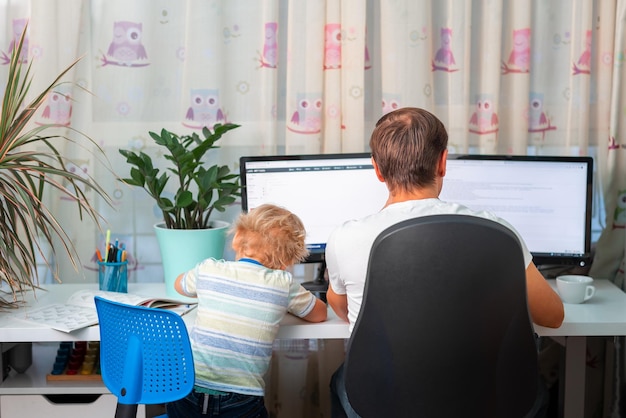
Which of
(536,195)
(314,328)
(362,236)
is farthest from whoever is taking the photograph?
(536,195)

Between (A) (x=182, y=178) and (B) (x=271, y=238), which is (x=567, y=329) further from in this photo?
(A) (x=182, y=178)

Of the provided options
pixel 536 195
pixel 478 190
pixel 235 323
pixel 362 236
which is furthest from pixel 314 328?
pixel 536 195

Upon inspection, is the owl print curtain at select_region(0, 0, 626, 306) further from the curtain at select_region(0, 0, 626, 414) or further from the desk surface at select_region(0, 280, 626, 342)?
the desk surface at select_region(0, 280, 626, 342)

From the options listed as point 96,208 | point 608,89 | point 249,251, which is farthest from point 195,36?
point 608,89

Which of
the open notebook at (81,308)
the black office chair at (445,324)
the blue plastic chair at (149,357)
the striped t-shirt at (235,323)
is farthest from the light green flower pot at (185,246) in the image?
the black office chair at (445,324)

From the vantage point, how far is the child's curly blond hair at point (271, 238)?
1770 millimetres

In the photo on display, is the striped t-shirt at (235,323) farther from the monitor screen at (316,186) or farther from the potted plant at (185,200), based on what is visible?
the monitor screen at (316,186)

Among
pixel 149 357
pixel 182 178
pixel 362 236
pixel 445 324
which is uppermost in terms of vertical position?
pixel 182 178

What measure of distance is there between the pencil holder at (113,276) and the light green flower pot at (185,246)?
120 mm

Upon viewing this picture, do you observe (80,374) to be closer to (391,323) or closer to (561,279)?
(391,323)

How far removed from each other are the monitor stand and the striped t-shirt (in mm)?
398

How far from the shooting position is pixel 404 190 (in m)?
1.53

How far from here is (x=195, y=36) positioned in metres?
2.36

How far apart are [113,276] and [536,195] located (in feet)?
3.99
